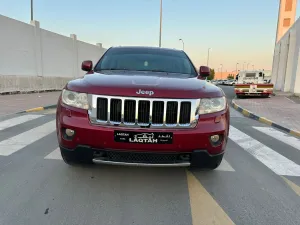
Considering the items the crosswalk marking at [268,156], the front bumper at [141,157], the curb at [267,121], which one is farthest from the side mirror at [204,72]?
the curb at [267,121]

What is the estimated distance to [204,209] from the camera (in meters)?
2.49

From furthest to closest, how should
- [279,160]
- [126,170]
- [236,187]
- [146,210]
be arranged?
[279,160], [126,170], [236,187], [146,210]

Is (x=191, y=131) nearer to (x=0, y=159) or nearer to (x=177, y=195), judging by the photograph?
(x=177, y=195)

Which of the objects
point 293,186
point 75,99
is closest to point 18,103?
point 75,99

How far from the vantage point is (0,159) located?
3.64m

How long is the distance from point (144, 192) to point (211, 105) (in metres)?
1.22

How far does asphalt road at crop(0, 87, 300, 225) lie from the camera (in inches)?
91.4

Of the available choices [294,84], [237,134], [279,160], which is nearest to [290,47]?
[294,84]

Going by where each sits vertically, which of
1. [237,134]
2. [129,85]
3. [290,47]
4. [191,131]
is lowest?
[237,134]

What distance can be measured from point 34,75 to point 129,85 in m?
16.9

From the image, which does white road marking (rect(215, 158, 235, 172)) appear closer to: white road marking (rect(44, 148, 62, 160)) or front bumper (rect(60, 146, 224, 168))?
front bumper (rect(60, 146, 224, 168))

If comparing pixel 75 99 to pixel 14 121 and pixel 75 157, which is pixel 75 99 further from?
pixel 14 121

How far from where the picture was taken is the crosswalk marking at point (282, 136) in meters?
5.31

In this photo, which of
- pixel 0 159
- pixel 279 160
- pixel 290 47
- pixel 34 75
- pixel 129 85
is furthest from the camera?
pixel 290 47
